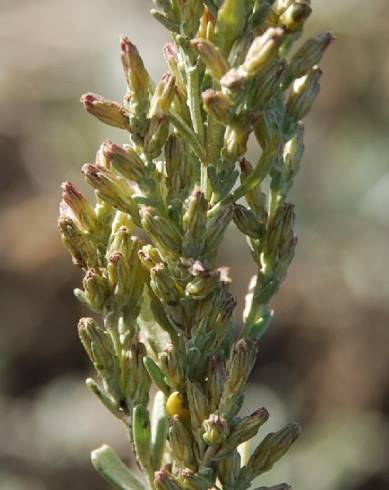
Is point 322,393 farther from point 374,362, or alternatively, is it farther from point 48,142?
point 48,142

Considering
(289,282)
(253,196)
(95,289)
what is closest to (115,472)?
(95,289)

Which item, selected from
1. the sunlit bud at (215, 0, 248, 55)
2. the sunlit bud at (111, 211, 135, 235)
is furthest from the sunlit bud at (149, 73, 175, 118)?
the sunlit bud at (111, 211, 135, 235)

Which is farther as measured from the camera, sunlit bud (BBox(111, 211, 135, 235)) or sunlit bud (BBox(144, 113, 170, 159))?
sunlit bud (BBox(111, 211, 135, 235))

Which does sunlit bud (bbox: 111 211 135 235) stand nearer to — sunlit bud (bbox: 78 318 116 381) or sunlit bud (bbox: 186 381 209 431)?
sunlit bud (bbox: 78 318 116 381)

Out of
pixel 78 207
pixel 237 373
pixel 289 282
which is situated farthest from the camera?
pixel 289 282

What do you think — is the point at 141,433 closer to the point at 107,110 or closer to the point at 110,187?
the point at 110,187

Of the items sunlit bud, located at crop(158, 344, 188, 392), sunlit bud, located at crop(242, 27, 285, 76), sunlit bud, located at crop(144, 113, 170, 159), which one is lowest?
sunlit bud, located at crop(158, 344, 188, 392)

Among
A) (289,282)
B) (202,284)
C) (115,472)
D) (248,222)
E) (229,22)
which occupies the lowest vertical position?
(115,472)
